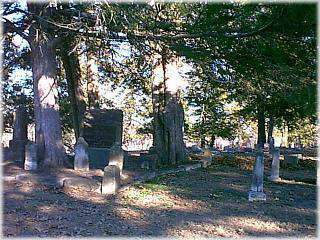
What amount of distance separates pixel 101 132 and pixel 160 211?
7.19 metres

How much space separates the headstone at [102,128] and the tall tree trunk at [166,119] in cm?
200

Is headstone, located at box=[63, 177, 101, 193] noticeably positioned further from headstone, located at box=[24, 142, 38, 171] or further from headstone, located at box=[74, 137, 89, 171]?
headstone, located at box=[24, 142, 38, 171]

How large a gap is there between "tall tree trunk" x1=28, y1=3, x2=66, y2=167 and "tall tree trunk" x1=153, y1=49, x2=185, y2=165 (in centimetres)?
433

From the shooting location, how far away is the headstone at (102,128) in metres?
14.0

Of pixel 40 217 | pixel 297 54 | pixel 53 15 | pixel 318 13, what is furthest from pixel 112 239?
pixel 53 15

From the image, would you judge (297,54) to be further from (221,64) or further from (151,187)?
(151,187)

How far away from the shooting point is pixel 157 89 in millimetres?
16156

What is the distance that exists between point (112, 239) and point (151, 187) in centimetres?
431

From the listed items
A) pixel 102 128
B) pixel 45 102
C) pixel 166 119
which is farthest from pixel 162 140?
pixel 45 102

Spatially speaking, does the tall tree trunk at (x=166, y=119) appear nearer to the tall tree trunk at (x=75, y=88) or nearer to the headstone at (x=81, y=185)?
the tall tree trunk at (x=75, y=88)

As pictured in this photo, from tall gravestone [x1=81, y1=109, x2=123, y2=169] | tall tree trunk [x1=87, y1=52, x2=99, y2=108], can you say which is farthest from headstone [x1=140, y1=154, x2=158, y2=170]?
tall tree trunk [x1=87, y1=52, x2=99, y2=108]

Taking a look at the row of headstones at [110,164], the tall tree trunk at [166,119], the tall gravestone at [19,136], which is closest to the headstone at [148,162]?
the tall tree trunk at [166,119]

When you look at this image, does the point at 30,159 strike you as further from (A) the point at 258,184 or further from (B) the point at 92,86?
(B) the point at 92,86

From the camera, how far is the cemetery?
671 cm
